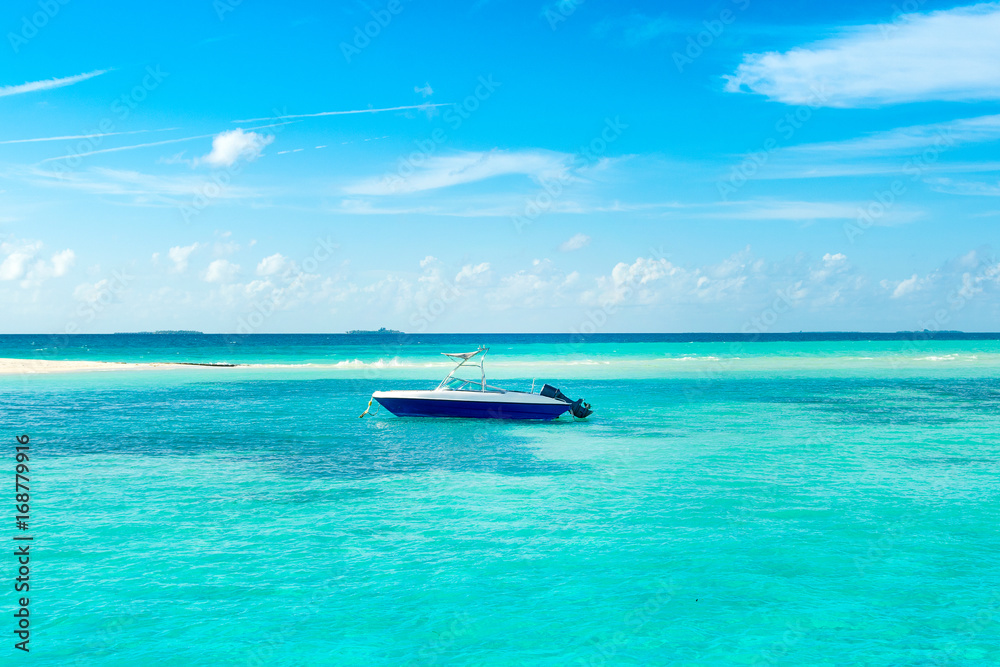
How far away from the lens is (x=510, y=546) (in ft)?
45.4

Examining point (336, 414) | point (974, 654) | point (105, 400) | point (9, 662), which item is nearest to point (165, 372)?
point (105, 400)

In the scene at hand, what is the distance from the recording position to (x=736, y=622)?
34.9 ft

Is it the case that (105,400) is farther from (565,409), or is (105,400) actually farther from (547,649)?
(547,649)

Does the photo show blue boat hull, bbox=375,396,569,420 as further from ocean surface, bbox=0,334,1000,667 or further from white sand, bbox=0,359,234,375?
white sand, bbox=0,359,234,375

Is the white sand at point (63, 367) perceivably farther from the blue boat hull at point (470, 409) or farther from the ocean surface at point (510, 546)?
the blue boat hull at point (470, 409)

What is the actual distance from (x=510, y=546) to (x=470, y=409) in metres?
18.8

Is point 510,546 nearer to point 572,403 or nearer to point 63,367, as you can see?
point 572,403

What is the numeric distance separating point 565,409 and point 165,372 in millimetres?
48415

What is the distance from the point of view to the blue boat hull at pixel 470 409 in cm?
3247

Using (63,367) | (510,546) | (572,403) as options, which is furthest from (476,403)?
(63,367)

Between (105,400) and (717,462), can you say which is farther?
(105,400)

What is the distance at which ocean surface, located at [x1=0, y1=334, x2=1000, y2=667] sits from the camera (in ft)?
33.0

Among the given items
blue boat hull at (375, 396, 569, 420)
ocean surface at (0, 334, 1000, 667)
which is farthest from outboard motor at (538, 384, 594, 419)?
ocean surface at (0, 334, 1000, 667)

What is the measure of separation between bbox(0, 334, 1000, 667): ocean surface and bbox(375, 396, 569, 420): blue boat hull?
2.94m
